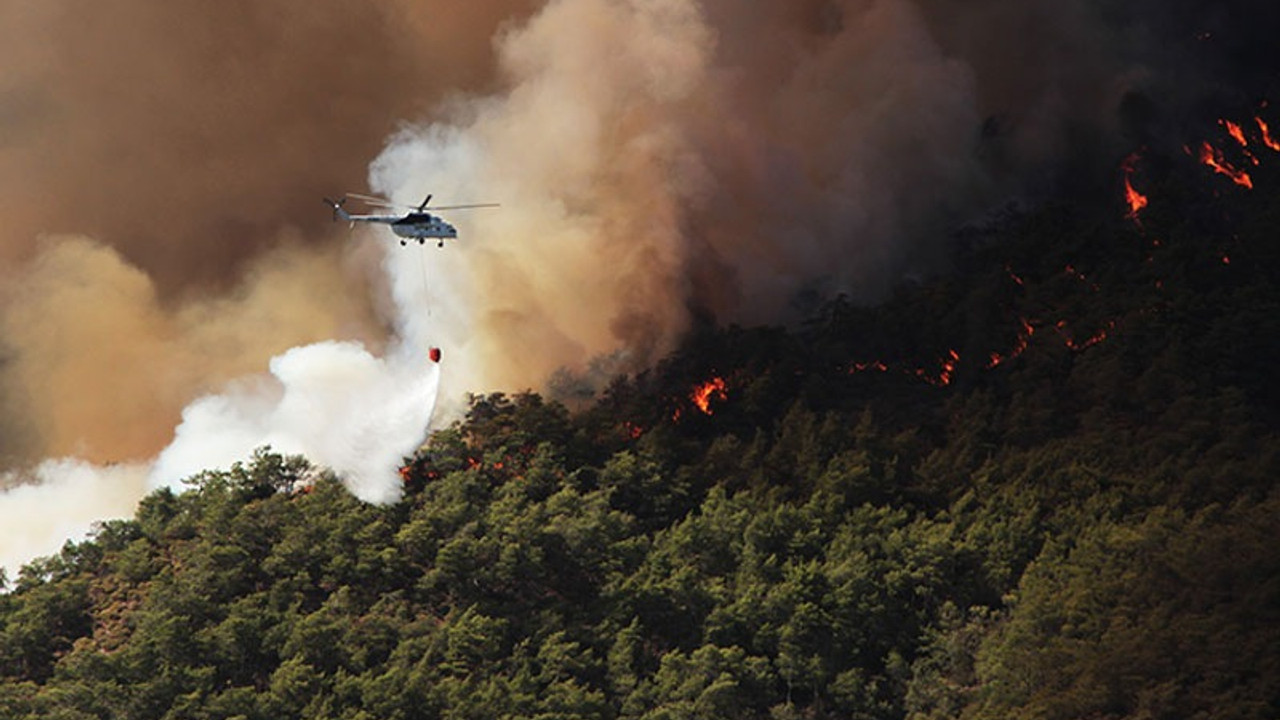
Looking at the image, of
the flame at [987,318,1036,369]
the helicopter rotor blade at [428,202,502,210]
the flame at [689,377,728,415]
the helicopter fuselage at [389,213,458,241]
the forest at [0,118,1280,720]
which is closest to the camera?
the forest at [0,118,1280,720]

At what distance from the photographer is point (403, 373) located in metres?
110

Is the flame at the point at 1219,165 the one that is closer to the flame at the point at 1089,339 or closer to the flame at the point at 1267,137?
the flame at the point at 1267,137

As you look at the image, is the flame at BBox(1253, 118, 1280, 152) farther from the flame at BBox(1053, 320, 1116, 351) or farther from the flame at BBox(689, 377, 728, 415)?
the flame at BBox(689, 377, 728, 415)

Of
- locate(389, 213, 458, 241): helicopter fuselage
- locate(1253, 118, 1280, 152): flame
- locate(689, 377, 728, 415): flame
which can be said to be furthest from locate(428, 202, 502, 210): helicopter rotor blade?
locate(1253, 118, 1280, 152): flame

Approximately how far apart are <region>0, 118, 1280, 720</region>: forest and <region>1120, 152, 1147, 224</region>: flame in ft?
8.28

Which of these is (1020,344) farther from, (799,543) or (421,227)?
(421,227)

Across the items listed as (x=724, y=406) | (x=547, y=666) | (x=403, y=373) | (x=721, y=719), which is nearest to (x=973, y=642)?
(x=721, y=719)

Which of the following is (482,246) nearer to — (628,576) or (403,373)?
(403,373)

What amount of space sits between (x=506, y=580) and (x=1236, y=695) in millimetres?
30720

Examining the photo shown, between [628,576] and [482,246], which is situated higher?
[482,246]

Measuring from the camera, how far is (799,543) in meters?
96.6

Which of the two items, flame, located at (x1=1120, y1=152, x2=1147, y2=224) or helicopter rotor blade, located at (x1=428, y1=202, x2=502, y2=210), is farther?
flame, located at (x1=1120, y1=152, x2=1147, y2=224)

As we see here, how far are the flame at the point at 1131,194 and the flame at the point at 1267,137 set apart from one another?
681 centimetres

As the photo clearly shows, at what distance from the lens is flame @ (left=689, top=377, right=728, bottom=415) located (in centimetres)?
11088
